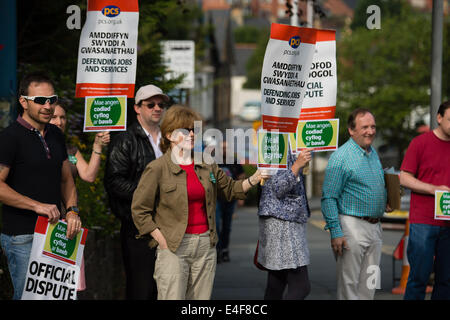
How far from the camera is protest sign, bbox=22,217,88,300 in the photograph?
5.30 meters

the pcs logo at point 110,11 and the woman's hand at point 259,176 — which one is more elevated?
the pcs logo at point 110,11

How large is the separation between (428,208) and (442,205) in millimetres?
202

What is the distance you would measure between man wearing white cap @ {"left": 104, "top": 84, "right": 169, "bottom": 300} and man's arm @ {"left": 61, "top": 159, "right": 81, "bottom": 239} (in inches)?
34.4

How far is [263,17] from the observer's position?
162250mm

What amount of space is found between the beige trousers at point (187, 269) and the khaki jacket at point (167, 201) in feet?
0.21

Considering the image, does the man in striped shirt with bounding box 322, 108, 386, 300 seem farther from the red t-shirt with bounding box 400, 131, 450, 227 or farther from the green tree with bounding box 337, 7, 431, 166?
the green tree with bounding box 337, 7, 431, 166

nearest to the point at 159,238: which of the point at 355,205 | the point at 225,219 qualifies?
the point at 355,205

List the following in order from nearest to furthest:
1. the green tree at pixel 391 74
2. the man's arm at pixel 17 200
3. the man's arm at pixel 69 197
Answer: the man's arm at pixel 17 200
the man's arm at pixel 69 197
the green tree at pixel 391 74

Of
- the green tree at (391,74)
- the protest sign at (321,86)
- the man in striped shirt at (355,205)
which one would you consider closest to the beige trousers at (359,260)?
the man in striped shirt at (355,205)

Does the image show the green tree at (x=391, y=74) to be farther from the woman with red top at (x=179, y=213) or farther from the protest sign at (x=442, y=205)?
the woman with red top at (x=179, y=213)

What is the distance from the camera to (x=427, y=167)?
711 cm

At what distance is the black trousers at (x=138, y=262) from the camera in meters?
6.67

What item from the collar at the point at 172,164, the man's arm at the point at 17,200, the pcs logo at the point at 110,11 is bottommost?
the man's arm at the point at 17,200
